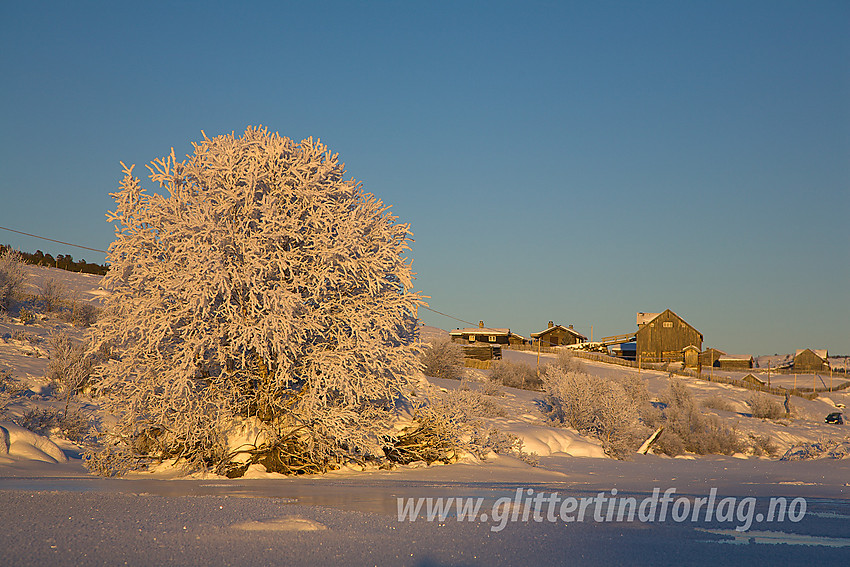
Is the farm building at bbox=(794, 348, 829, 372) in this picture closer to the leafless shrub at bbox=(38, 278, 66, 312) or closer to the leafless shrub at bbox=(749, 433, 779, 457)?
the leafless shrub at bbox=(749, 433, 779, 457)

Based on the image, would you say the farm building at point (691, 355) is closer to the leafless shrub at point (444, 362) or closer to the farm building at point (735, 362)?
the farm building at point (735, 362)

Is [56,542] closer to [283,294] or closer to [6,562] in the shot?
[6,562]

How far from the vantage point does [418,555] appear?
175 inches

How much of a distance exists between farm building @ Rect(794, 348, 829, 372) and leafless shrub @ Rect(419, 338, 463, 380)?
197ft

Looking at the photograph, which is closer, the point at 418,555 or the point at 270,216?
the point at 418,555

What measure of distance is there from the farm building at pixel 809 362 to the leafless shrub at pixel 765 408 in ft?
156

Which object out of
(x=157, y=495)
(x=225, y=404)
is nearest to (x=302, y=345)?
(x=225, y=404)

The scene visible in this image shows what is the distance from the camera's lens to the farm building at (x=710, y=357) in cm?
7581

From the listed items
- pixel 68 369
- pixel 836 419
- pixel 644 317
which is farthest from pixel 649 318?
pixel 68 369

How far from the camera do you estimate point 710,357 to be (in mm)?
77250

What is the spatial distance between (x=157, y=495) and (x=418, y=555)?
13.7 feet

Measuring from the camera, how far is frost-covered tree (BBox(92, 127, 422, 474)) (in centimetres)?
1074

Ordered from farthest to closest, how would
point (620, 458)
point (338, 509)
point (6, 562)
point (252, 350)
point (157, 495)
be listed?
point (620, 458) → point (252, 350) → point (157, 495) → point (338, 509) → point (6, 562)

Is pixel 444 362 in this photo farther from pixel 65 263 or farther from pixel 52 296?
pixel 65 263
